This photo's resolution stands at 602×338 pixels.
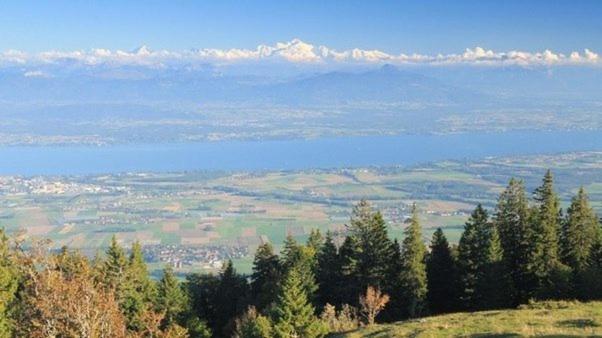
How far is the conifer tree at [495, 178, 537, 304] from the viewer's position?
47.7 metres

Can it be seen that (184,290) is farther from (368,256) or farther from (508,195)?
(508,195)

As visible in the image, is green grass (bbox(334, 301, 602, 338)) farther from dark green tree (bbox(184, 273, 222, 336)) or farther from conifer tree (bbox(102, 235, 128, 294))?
dark green tree (bbox(184, 273, 222, 336))

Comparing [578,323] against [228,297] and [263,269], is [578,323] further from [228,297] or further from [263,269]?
[228,297]

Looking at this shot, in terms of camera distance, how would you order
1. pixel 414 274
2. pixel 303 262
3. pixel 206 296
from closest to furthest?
1. pixel 414 274
2. pixel 303 262
3. pixel 206 296

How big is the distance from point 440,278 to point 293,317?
19.2 m

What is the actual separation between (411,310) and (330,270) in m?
9.56

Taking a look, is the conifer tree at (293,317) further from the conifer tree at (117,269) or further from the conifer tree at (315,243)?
the conifer tree at (315,243)

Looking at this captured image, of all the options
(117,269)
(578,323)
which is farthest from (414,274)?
(578,323)

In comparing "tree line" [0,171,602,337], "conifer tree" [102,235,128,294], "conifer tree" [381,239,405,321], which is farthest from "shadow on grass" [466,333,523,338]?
"conifer tree" [102,235,128,294]

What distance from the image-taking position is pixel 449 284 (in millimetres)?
51500

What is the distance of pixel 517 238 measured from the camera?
1975 inches

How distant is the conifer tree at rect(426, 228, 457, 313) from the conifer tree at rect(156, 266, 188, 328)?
19878 mm

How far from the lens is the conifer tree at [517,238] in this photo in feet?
156

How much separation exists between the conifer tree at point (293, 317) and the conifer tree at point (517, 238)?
18215 mm
